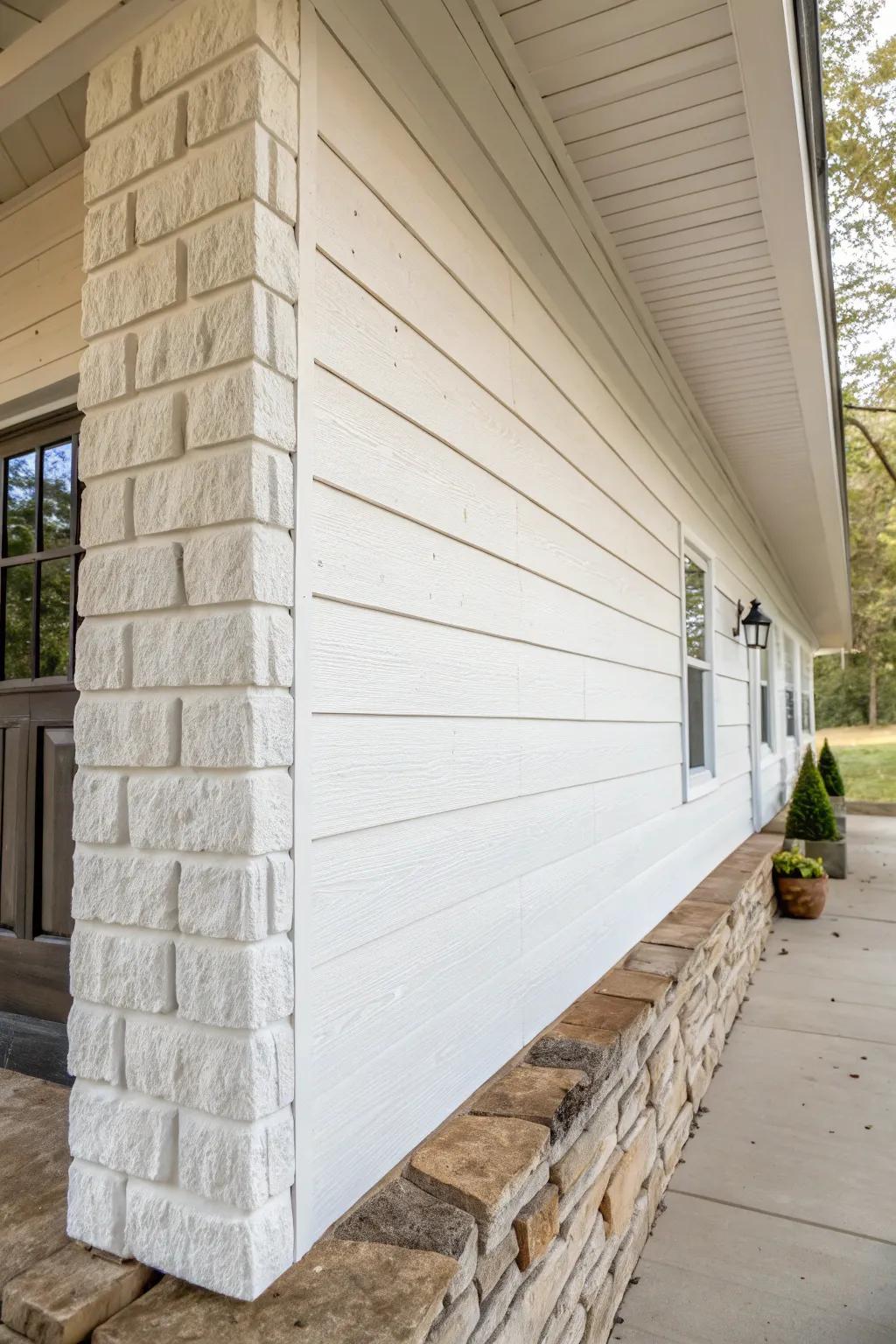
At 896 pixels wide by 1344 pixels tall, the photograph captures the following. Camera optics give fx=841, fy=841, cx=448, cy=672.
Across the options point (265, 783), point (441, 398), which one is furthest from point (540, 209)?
point (265, 783)

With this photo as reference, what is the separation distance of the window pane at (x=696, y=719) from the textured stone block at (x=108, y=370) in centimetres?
387

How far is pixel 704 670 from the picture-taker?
479 cm

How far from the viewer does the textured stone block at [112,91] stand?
52.1 inches

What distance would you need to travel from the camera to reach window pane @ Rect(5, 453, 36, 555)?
2176mm

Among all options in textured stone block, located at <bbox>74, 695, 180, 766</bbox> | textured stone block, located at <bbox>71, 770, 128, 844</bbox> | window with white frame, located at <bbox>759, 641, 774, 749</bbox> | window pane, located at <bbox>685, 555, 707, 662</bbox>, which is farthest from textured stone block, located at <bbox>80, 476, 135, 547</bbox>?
window with white frame, located at <bbox>759, 641, 774, 749</bbox>

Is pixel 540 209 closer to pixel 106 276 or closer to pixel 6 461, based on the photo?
pixel 106 276

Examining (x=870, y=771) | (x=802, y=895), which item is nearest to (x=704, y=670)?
(x=802, y=895)

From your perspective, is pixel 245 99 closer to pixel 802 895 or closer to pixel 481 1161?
pixel 481 1161

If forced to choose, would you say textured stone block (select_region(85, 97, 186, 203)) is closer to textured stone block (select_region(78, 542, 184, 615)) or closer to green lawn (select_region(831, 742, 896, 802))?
textured stone block (select_region(78, 542, 184, 615))

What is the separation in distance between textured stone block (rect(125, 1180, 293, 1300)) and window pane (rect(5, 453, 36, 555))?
1607 mm

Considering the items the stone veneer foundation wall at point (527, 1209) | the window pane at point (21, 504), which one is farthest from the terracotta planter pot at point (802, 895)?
the window pane at point (21, 504)

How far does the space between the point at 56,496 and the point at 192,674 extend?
1210 millimetres

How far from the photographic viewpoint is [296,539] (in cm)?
124

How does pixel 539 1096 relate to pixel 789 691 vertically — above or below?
below
